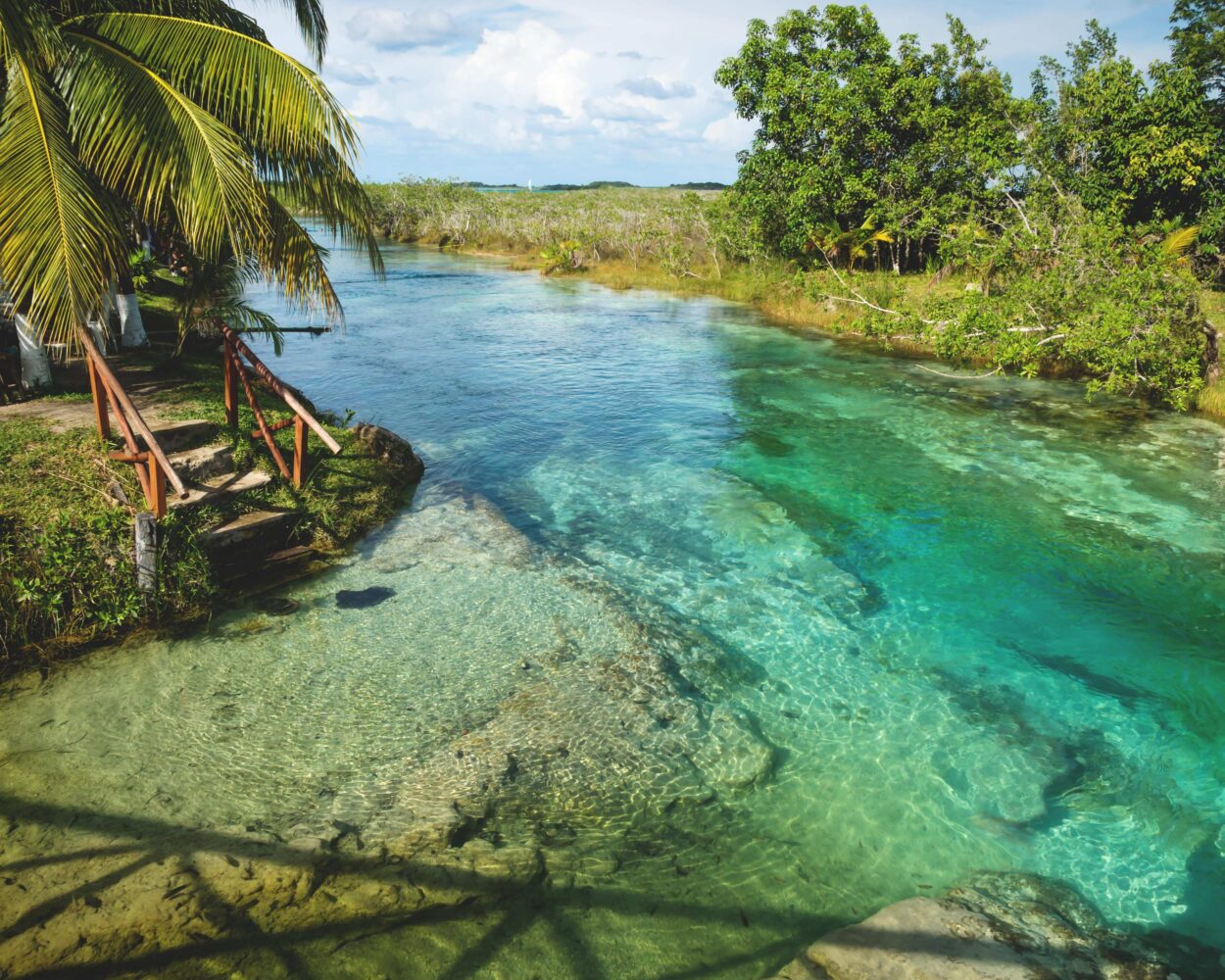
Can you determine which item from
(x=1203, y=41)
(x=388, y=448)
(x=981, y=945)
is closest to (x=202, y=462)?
(x=388, y=448)

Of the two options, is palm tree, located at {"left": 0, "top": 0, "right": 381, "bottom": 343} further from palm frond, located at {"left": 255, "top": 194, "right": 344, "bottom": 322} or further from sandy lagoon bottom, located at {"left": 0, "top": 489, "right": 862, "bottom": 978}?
sandy lagoon bottom, located at {"left": 0, "top": 489, "right": 862, "bottom": 978}

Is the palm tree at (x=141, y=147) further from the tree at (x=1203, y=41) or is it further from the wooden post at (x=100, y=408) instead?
the tree at (x=1203, y=41)

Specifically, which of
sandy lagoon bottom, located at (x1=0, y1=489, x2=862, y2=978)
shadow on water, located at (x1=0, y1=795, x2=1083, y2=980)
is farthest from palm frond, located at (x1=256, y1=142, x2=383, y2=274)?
shadow on water, located at (x1=0, y1=795, x2=1083, y2=980)

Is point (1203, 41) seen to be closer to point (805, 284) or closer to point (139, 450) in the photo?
point (805, 284)

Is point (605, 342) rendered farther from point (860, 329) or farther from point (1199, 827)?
point (1199, 827)

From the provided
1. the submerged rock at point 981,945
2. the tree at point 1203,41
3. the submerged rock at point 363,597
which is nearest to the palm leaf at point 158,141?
the submerged rock at point 363,597

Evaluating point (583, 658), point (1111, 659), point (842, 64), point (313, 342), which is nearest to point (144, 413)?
point (583, 658)
